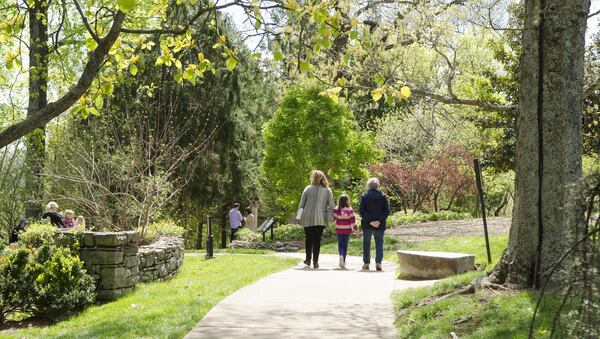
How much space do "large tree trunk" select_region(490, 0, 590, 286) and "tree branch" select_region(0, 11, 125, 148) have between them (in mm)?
4292

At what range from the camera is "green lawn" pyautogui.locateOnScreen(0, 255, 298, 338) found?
7.05 metres

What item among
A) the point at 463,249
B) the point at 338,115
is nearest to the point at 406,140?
the point at 338,115

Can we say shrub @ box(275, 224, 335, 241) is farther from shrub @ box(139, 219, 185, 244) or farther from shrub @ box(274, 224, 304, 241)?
shrub @ box(139, 219, 185, 244)

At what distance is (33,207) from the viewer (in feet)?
63.4

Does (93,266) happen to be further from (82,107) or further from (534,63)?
(534,63)

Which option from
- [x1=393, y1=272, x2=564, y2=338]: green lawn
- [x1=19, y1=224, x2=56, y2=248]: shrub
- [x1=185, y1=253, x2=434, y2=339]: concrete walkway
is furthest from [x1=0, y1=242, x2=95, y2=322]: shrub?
[x1=393, y1=272, x2=564, y2=338]: green lawn

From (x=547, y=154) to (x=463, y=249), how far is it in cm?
816

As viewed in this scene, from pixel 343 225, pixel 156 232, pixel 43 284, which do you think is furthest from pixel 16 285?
pixel 343 225

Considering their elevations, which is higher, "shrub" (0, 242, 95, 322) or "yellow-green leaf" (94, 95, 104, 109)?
"yellow-green leaf" (94, 95, 104, 109)

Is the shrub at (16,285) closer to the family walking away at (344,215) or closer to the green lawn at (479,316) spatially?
the family walking away at (344,215)

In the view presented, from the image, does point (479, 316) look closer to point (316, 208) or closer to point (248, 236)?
point (316, 208)

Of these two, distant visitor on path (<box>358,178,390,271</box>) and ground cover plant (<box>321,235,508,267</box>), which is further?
ground cover plant (<box>321,235,508,267</box>)

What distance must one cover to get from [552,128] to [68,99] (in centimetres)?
488

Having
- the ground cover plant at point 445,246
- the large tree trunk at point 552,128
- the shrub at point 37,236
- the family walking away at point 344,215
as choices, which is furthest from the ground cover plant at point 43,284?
the ground cover plant at point 445,246
